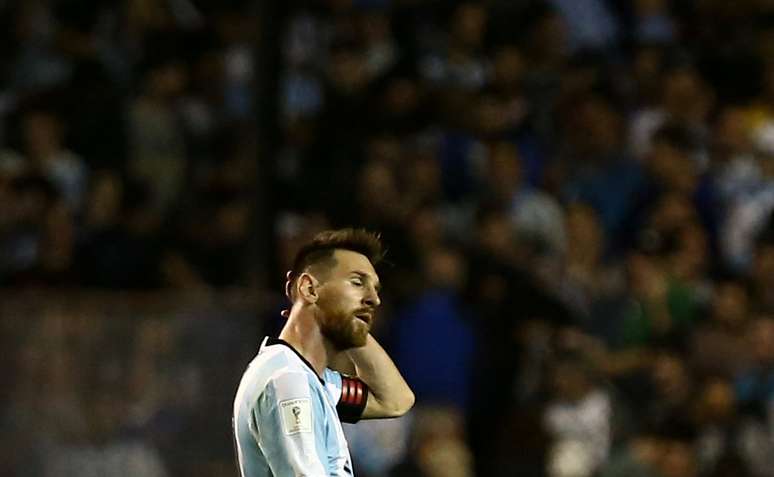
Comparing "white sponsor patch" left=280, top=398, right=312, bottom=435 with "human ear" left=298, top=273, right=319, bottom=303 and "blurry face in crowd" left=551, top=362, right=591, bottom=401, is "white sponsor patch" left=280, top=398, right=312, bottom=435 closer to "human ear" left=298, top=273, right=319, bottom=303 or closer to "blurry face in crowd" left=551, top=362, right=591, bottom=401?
"human ear" left=298, top=273, right=319, bottom=303

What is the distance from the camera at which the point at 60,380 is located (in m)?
9.21

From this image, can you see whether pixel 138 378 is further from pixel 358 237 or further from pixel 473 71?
pixel 358 237

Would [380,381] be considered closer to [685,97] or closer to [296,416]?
[296,416]

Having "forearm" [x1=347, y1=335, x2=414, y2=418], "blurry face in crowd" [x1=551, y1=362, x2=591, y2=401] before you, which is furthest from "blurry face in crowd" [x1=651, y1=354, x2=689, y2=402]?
"forearm" [x1=347, y1=335, x2=414, y2=418]

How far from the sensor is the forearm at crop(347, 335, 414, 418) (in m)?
5.23

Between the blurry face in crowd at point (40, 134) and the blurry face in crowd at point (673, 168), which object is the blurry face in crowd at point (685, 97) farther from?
the blurry face in crowd at point (40, 134)

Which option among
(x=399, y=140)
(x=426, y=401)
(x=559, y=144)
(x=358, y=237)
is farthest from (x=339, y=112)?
(x=358, y=237)

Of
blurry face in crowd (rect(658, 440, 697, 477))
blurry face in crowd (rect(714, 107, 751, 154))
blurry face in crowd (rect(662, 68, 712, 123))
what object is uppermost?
blurry face in crowd (rect(662, 68, 712, 123))

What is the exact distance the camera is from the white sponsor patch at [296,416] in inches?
180

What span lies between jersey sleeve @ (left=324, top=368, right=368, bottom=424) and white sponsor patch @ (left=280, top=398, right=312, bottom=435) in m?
0.32

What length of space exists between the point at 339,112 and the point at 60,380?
251 centimetres

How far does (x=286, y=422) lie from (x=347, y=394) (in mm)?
499

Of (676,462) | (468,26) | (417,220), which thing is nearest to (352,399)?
(676,462)

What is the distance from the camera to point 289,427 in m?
4.57
